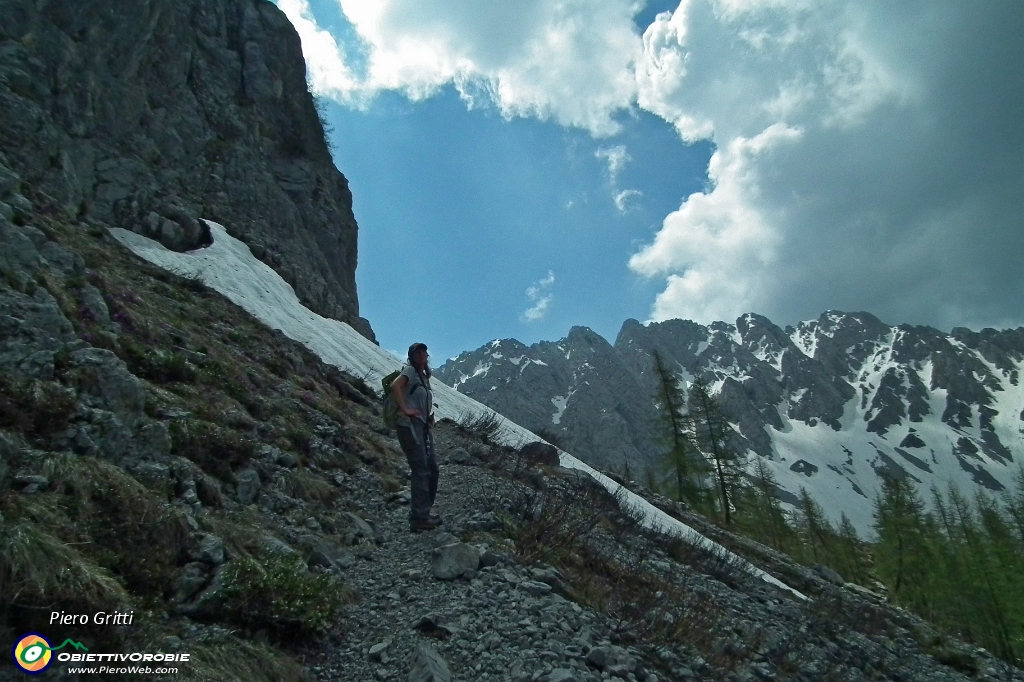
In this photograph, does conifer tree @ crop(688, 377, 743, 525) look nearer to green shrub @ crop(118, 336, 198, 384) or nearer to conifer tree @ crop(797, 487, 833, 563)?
conifer tree @ crop(797, 487, 833, 563)

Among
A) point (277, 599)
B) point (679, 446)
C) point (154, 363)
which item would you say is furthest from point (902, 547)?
point (154, 363)

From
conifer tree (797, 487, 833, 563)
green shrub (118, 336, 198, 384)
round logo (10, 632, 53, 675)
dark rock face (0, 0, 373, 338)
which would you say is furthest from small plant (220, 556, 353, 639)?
conifer tree (797, 487, 833, 563)

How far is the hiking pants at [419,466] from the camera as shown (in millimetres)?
7715

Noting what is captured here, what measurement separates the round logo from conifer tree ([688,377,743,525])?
118 feet

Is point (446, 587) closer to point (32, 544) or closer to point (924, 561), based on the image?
point (32, 544)

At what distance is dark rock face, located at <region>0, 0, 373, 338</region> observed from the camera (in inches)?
873

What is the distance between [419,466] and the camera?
7852mm

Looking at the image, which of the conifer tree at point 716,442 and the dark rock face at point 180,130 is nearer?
the dark rock face at point 180,130

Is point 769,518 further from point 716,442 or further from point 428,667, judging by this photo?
point 428,667

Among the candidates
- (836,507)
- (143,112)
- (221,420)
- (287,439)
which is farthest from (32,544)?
(836,507)

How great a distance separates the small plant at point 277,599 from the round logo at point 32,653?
140 cm

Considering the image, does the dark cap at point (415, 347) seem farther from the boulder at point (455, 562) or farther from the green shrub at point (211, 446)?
the boulder at point (455, 562)

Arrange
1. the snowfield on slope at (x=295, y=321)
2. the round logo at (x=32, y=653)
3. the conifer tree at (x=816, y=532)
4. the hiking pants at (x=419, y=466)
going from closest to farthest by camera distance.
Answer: the round logo at (x=32, y=653) → the hiking pants at (x=419, y=466) → the snowfield on slope at (x=295, y=321) → the conifer tree at (x=816, y=532)

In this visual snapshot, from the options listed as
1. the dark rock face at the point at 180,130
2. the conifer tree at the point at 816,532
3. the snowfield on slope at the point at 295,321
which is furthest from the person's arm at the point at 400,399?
the conifer tree at the point at 816,532
